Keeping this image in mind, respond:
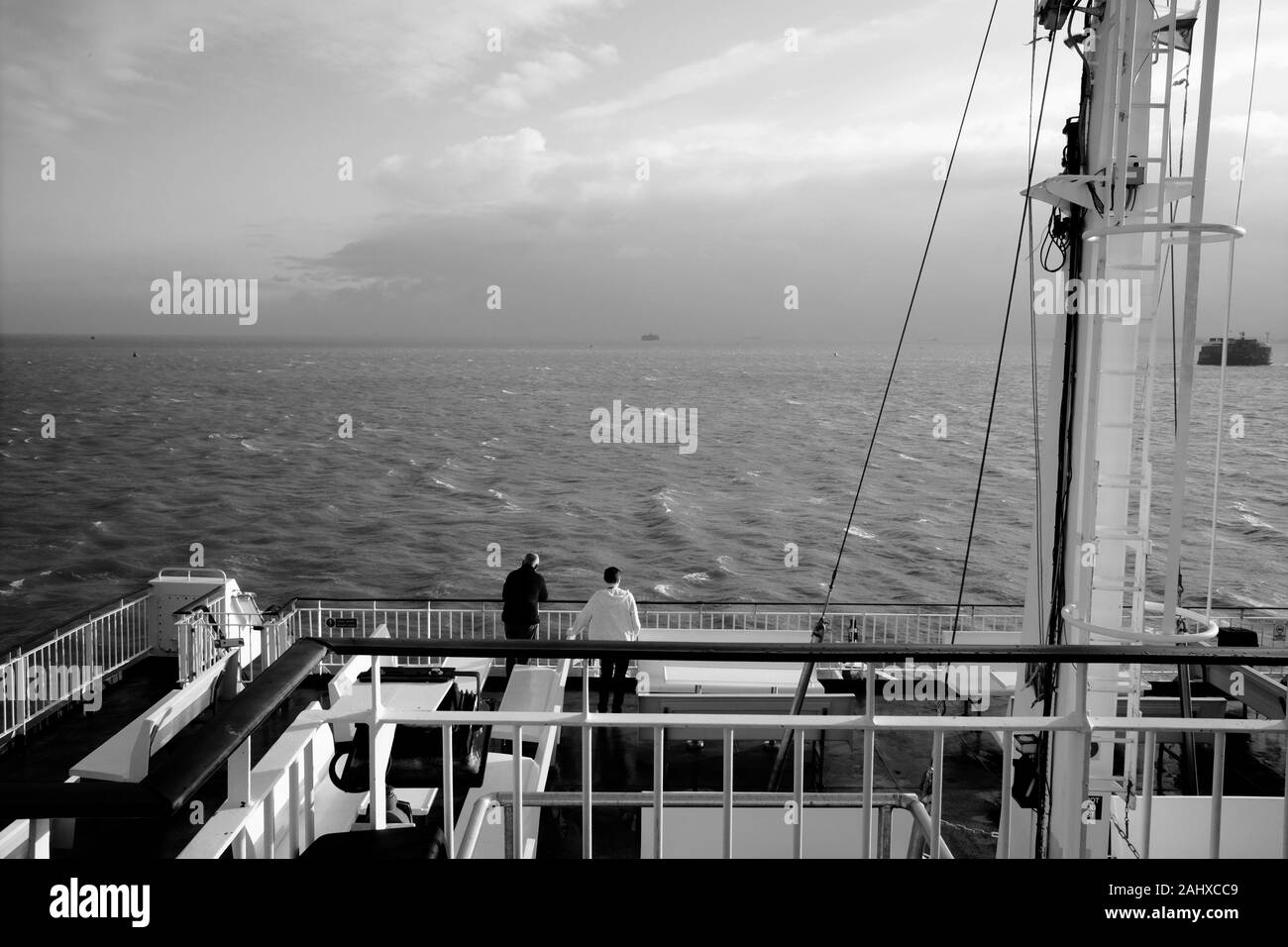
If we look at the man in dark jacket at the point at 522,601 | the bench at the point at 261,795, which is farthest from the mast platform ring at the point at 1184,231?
the man in dark jacket at the point at 522,601

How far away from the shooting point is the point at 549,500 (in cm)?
4556

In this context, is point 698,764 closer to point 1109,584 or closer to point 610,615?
point 610,615

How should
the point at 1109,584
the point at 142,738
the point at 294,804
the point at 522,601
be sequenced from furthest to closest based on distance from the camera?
the point at 522,601, the point at 142,738, the point at 1109,584, the point at 294,804

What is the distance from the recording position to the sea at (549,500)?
31672 mm

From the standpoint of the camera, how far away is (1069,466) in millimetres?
6062

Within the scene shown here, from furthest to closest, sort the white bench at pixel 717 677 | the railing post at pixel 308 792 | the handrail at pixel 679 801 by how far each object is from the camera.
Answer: the white bench at pixel 717 677, the handrail at pixel 679 801, the railing post at pixel 308 792

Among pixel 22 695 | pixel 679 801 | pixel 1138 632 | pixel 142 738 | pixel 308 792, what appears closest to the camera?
pixel 308 792

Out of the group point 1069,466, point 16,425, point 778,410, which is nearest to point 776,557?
point 1069,466

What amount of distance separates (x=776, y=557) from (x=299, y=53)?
37240 millimetres

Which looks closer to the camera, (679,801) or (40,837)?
(40,837)

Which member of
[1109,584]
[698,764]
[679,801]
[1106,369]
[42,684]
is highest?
[1106,369]

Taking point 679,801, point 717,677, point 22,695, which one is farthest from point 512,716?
point 22,695

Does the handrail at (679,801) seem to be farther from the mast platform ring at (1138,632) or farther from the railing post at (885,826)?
the mast platform ring at (1138,632)
